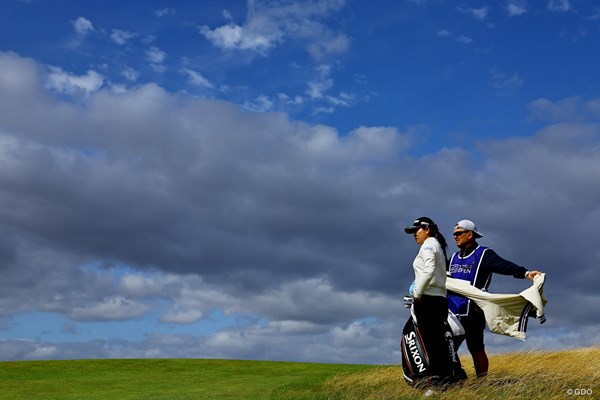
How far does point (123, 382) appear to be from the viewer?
56.5 ft

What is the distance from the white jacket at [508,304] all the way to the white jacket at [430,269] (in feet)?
4.56

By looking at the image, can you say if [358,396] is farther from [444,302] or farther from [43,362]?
[43,362]

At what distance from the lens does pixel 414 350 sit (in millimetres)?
10742

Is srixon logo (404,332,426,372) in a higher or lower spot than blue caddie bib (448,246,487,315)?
lower

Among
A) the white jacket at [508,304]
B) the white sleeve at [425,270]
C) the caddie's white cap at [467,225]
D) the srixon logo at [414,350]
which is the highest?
the caddie's white cap at [467,225]

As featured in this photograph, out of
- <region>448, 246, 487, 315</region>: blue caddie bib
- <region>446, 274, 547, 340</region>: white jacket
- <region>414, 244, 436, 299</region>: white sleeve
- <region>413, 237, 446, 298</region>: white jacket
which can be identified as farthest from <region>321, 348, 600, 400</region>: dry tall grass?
<region>414, 244, 436, 299</region>: white sleeve

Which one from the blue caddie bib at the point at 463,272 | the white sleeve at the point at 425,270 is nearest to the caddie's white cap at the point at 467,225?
the blue caddie bib at the point at 463,272

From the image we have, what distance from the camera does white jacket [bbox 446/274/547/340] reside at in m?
11.0

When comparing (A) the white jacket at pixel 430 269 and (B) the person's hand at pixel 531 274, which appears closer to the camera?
(A) the white jacket at pixel 430 269

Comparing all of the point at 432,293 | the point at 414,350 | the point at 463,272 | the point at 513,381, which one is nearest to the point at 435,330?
the point at 432,293

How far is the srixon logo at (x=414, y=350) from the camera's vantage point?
10633mm

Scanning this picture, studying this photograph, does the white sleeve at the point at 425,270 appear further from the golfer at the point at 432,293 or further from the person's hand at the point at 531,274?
the person's hand at the point at 531,274

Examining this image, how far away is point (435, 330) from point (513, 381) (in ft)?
9.05

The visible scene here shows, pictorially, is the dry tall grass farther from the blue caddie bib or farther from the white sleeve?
the white sleeve
